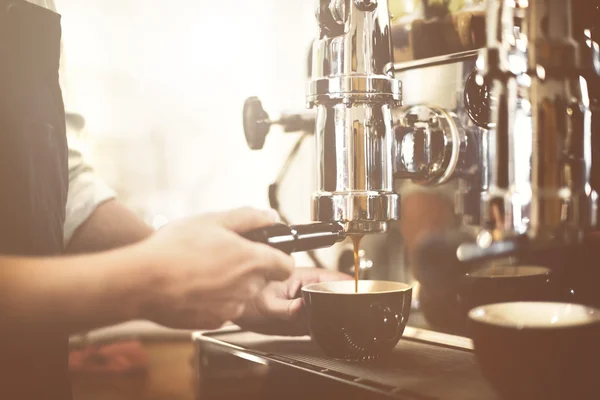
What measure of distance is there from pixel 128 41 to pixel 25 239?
0.48 meters

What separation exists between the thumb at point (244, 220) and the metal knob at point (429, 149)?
6.0 inches

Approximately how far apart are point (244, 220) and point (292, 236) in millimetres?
37

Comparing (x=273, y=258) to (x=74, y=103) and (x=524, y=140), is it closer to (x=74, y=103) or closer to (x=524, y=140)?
(x=524, y=140)

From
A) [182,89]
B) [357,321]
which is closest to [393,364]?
[357,321]

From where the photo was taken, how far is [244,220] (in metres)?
0.49

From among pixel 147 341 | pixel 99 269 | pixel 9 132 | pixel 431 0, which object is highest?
pixel 431 0

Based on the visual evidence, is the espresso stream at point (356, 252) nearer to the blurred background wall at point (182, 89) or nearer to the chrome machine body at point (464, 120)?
the chrome machine body at point (464, 120)

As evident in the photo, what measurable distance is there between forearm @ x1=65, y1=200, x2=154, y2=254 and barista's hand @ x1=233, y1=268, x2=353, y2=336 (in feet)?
0.47

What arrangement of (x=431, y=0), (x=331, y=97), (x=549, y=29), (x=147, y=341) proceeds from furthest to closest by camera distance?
1. (x=147, y=341)
2. (x=431, y=0)
3. (x=331, y=97)
4. (x=549, y=29)

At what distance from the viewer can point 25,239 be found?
1.86 feet

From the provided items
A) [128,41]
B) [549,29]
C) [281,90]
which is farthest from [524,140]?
[128,41]

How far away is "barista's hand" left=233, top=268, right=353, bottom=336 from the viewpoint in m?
0.59

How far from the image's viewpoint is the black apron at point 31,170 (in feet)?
1.82

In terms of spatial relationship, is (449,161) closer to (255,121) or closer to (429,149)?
(429,149)
